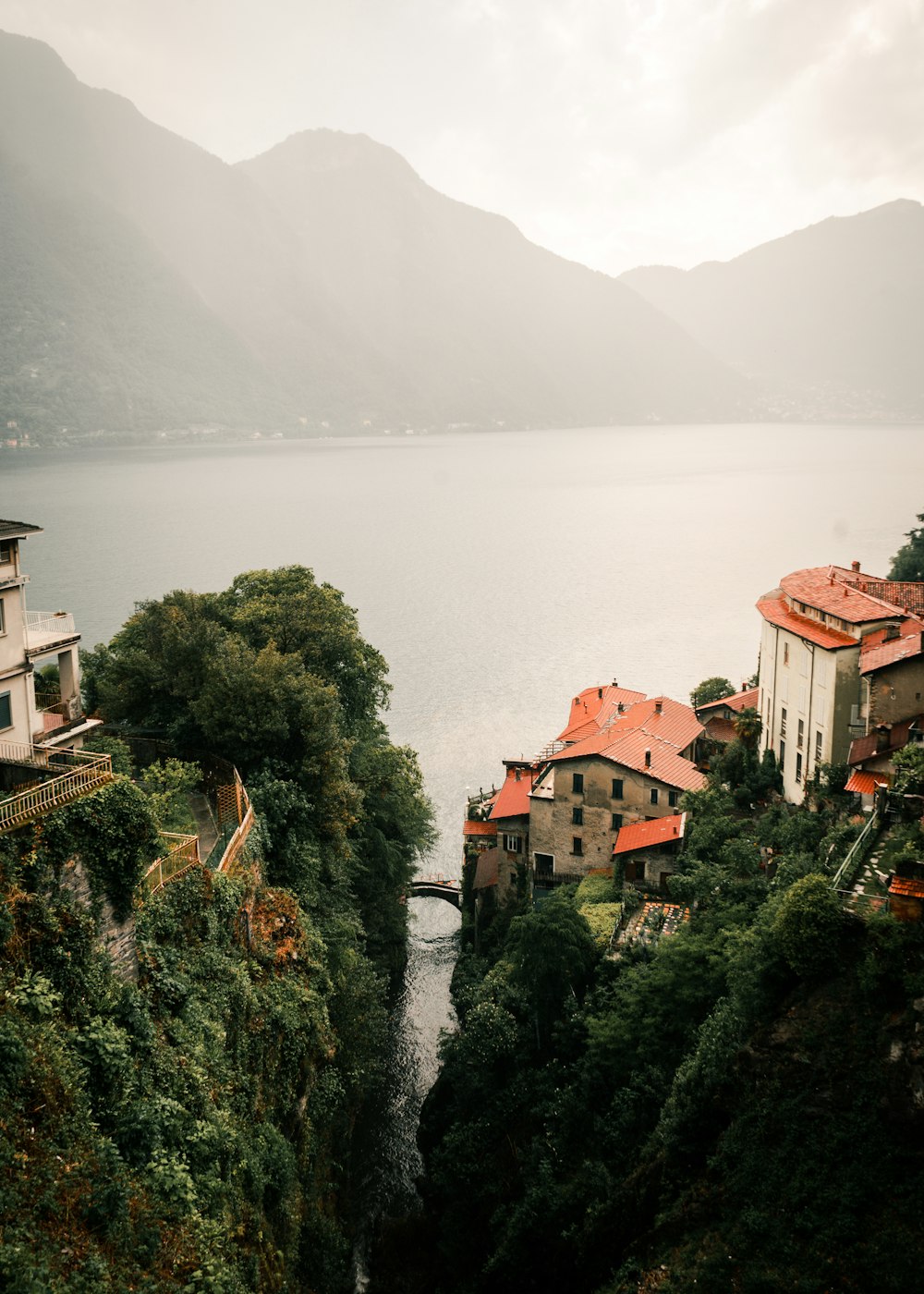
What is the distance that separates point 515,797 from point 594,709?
39.5ft

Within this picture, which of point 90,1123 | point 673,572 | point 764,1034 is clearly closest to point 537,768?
point 764,1034

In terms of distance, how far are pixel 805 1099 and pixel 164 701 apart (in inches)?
949

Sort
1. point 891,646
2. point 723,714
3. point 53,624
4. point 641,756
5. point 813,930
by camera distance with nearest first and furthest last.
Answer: point 813,930
point 53,624
point 891,646
point 641,756
point 723,714

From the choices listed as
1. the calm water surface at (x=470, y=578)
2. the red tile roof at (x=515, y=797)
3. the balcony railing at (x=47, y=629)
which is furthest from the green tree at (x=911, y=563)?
the balcony railing at (x=47, y=629)

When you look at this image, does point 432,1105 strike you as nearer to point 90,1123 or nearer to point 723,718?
point 90,1123

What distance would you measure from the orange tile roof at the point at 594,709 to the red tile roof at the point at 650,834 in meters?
9.88

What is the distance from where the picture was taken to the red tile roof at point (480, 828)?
1716 inches

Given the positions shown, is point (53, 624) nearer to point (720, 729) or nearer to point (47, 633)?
point (47, 633)

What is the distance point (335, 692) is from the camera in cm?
3338

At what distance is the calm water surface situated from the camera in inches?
2736

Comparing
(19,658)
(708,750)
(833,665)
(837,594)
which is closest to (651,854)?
(833,665)

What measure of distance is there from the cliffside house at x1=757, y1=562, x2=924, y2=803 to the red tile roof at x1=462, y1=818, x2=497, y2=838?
1338 centimetres

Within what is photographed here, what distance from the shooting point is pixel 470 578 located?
125m

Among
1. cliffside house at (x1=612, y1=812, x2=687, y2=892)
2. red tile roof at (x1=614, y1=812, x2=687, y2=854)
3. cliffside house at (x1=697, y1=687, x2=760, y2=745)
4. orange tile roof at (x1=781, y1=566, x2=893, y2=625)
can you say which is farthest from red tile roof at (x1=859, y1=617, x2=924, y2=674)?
cliffside house at (x1=697, y1=687, x2=760, y2=745)
